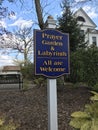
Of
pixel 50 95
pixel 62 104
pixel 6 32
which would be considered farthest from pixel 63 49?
pixel 6 32

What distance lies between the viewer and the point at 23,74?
612 inches

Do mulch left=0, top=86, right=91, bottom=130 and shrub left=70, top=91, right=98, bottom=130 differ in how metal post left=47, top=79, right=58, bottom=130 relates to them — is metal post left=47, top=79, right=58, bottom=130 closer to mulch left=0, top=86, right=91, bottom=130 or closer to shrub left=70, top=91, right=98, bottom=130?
mulch left=0, top=86, right=91, bottom=130

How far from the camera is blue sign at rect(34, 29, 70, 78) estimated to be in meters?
4.52

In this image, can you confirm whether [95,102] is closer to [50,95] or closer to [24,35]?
[50,95]

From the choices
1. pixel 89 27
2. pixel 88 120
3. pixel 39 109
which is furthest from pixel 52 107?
pixel 89 27

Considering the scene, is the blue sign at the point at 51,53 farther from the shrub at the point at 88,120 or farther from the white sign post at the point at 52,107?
the shrub at the point at 88,120

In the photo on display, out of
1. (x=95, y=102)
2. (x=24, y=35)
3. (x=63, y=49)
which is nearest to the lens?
(x=95, y=102)

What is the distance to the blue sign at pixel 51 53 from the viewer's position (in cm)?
452

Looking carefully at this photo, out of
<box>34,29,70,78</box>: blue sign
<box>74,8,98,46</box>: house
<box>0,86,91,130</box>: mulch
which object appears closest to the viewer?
<box>34,29,70,78</box>: blue sign

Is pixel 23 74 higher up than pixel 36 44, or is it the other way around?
pixel 36 44

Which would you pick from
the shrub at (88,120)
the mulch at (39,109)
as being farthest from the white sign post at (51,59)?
the shrub at (88,120)

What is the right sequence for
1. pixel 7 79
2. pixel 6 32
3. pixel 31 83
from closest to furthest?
pixel 6 32 < pixel 31 83 < pixel 7 79

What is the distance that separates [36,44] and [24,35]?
3517 centimetres

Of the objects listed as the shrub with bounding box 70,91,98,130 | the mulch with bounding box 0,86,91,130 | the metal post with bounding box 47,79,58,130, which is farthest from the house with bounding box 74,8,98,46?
the shrub with bounding box 70,91,98,130
